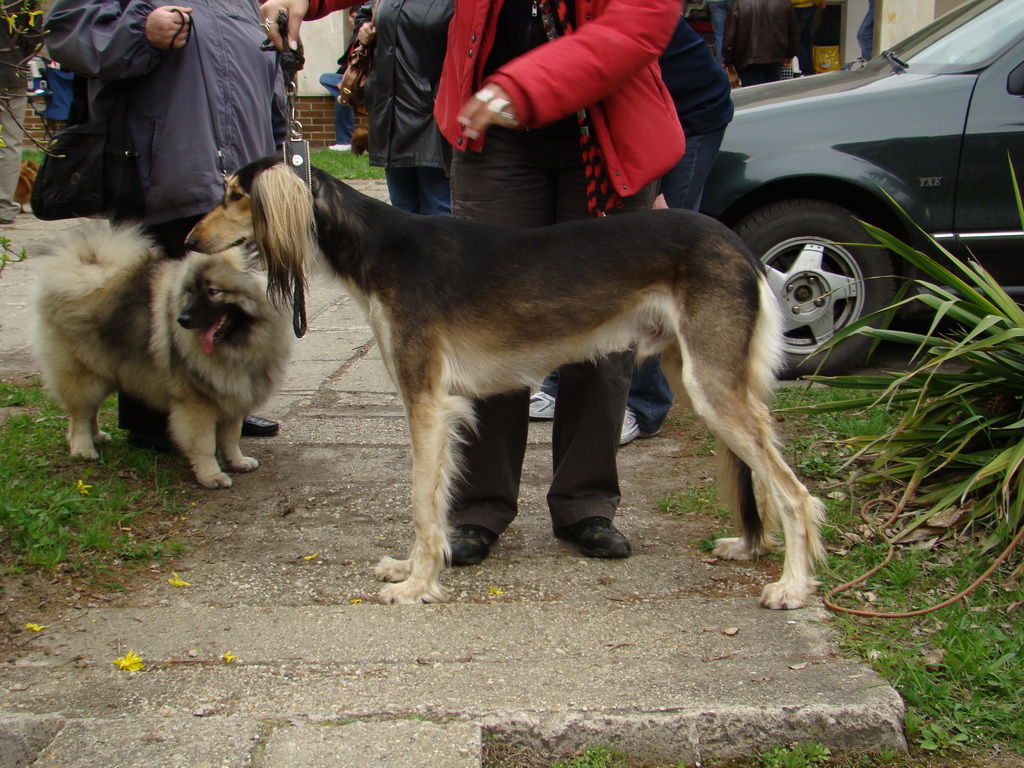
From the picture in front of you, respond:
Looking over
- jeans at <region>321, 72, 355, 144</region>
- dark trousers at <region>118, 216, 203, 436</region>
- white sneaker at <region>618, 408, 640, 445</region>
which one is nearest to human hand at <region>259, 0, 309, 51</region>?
dark trousers at <region>118, 216, 203, 436</region>

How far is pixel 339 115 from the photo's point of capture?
14961mm

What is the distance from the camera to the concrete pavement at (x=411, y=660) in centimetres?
245

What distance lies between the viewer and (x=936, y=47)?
554 cm

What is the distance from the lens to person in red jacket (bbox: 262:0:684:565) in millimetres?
2867

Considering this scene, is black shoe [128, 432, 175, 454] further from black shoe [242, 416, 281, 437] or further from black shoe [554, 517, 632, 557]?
black shoe [554, 517, 632, 557]

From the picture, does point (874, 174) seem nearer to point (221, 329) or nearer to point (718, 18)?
point (221, 329)

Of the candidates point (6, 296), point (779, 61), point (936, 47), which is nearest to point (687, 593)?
point (936, 47)

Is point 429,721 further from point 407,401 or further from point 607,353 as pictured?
point 607,353

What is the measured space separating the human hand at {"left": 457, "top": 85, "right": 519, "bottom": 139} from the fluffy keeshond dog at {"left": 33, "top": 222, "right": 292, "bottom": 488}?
1712mm

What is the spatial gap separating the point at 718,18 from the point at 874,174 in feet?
26.2

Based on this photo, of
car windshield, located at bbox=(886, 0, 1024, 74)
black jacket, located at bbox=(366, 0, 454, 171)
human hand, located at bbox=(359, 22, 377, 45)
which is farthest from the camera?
human hand, located at bbox=(359, 22, 377, 45)

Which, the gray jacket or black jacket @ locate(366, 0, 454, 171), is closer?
the gray jacket

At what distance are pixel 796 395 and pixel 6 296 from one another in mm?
5856

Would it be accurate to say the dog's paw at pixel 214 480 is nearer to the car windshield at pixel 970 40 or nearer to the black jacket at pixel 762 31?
the car windshield at pixel 970 40
